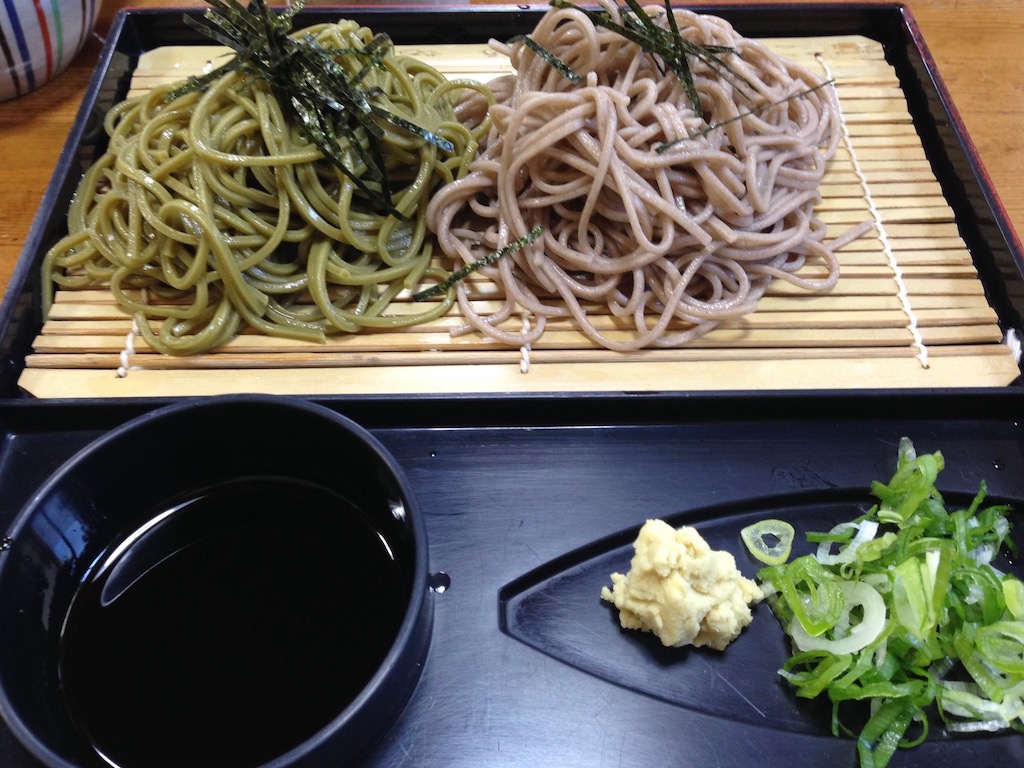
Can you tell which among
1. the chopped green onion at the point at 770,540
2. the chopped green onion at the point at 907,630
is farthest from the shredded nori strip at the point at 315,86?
the chopped green onion at the point at 907,630

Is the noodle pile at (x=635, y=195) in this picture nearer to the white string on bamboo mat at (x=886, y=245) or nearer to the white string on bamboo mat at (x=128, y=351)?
the white string on bamboo mat at (x=886, y=245)

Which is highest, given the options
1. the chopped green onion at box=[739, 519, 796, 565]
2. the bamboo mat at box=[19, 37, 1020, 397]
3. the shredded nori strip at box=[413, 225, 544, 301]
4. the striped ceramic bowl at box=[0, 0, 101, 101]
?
the striped ceramic bowl at box=[0, 0, 101, 101]

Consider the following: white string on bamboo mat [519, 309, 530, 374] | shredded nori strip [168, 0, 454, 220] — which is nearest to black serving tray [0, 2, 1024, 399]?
shredded nori strip [168, 0, 454, 220]

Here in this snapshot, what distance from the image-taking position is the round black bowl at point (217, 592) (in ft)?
3.66

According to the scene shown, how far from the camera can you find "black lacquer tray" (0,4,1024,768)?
1301 mm

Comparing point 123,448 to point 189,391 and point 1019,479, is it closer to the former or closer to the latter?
point 189,391

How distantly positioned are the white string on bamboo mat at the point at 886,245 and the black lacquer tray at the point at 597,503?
0.67ft

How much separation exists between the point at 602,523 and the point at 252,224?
1.03 meters

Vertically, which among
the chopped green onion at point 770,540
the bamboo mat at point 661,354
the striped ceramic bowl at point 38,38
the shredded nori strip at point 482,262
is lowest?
the chopped green onion at point 770,540

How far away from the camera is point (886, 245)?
1.98 metres

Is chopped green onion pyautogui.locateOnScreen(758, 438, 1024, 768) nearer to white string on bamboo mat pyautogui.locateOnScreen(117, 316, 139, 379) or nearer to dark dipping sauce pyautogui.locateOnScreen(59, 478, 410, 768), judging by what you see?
dark dipping sauce pyautogui.locateOnScreen(59, 478, 410, 768)

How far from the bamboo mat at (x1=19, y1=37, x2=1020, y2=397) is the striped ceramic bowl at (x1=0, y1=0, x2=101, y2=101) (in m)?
0.89

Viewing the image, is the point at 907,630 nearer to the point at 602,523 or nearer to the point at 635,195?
the point at 602,523

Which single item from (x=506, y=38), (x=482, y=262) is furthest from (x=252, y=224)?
(x=506, y=38)
